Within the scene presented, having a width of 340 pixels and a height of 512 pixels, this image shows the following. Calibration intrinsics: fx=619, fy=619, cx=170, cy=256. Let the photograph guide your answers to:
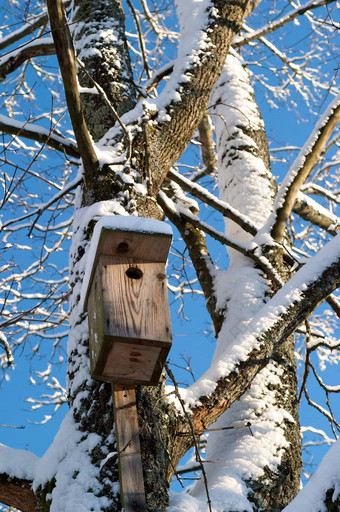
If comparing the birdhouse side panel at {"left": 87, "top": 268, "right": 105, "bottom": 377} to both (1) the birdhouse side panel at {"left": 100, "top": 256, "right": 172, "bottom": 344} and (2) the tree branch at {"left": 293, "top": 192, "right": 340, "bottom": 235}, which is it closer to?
(1) the birdhouse side panel at {"left": 100, "top": 256, "right": 172, "bottom": 344}

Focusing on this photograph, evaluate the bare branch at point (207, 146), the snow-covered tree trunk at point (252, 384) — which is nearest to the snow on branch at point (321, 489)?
the snow-covered tree trunk at point (252, 384)

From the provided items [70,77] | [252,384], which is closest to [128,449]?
[252,384]

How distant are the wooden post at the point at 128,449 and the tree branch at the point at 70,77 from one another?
0.95 meters

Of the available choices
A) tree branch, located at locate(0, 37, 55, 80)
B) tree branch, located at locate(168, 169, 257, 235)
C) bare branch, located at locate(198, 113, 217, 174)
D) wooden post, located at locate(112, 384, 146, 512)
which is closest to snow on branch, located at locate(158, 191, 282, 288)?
tree branch, located at locate(168, 169, 257, 235)

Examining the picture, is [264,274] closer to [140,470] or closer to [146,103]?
[146,103]

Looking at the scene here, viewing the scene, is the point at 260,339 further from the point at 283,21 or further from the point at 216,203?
the point at 283,21

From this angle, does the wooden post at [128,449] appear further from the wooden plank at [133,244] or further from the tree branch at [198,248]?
the tree branch at [198,248]

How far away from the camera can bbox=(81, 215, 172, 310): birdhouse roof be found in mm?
2131

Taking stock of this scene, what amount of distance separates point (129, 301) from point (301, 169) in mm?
1532

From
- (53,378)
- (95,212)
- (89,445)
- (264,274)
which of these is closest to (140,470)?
(89,445)

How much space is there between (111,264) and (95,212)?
0.39m

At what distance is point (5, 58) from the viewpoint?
3049 millimetres

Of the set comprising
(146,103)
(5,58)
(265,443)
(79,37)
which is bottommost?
(265,443)

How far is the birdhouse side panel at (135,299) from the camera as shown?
6.67 ft
